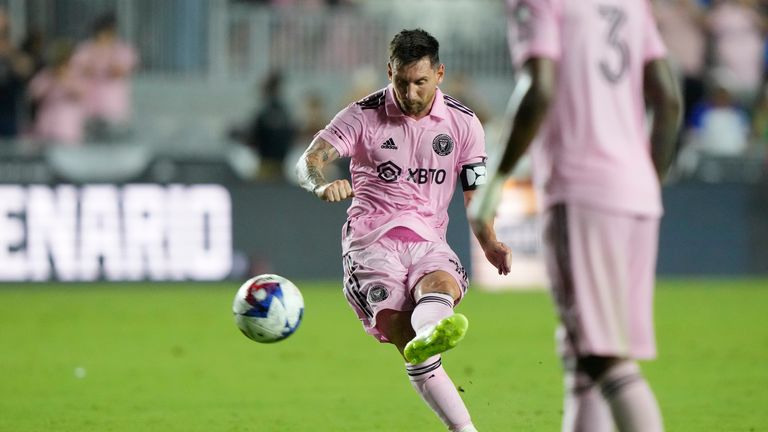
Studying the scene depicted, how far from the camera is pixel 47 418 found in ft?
26.8

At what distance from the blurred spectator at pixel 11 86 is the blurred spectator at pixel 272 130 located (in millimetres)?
3223

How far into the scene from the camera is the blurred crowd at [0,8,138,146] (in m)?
19.0

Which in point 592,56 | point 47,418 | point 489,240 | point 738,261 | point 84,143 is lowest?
point 738,261

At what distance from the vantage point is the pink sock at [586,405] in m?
5.02

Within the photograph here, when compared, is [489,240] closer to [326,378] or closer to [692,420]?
[692,420]

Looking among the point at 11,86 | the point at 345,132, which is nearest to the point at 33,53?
the point at 11,86

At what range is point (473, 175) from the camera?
700 cm

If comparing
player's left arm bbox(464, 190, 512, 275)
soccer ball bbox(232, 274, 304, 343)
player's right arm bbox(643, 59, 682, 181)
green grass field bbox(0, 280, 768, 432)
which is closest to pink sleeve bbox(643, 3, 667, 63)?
player's right arm bbox(643, 59, 682, 181)

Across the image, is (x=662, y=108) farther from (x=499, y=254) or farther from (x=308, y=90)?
(x=308, y=90)

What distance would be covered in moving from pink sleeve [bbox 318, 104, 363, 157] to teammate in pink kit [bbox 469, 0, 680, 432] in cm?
195

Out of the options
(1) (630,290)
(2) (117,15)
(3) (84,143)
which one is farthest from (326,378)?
(2) (117,15)

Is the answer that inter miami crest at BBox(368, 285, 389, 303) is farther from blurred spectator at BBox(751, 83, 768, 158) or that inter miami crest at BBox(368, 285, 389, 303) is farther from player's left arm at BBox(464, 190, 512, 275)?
blurred spectator at BBox(751, 83, 768, 158)

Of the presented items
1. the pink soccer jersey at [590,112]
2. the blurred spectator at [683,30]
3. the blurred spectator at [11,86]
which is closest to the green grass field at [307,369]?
the pink soccer jersey at [590,112]

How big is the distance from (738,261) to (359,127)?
13586 mm
